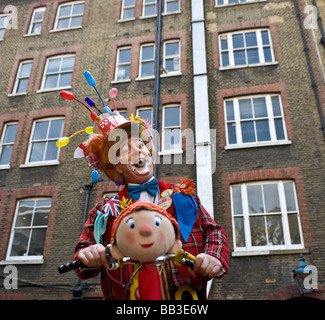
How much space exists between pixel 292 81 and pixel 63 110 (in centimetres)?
914

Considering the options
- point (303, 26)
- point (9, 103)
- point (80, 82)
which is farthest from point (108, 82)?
point (303, 26)

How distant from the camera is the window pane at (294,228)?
9.97 meters

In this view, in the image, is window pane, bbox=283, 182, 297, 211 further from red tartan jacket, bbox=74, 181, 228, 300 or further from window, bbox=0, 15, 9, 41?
window, bbox=0, 15, 9, 41

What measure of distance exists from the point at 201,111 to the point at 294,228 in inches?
201

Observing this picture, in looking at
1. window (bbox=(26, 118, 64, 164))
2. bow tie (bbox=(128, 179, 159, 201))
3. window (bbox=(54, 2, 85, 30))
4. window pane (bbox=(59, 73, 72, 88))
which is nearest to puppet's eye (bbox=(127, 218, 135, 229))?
bow tie (bbox=(128, 179, 159, 201))

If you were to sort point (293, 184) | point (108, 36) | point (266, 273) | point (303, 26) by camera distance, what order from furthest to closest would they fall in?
point (108, 36) < point (303, 26) < point (293, 184) < point (266, 273)

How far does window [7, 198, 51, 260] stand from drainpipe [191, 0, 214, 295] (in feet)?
18.7

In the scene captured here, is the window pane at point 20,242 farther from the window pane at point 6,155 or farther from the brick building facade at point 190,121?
the window pane at point 6,155

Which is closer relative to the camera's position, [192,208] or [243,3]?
[192,208]


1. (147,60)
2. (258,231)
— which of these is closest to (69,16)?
(147,60)

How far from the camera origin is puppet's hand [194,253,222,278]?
7.56 ft

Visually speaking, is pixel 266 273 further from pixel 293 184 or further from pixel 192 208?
pixel 192 208

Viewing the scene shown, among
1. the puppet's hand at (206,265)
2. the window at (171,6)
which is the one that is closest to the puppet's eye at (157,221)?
the puppet's hand at (206,265)

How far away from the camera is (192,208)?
2924 mm
